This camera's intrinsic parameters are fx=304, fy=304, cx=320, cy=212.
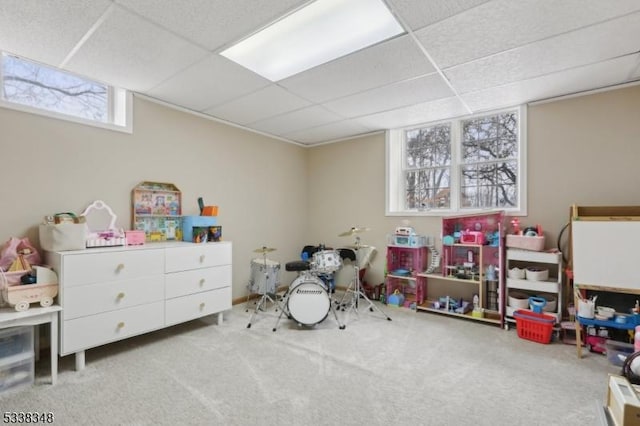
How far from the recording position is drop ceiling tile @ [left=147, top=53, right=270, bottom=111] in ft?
8.51

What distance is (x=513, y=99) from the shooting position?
3318 mm

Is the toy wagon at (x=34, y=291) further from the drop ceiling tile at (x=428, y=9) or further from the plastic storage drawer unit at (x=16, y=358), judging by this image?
the drop ceiling tile at (x=428, y=9)

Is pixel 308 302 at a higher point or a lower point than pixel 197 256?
lower

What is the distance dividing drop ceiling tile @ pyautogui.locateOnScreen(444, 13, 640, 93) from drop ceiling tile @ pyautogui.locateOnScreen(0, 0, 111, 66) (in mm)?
2697

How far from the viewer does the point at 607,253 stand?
257 cm

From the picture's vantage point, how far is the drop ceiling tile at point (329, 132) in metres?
4.26

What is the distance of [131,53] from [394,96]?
2409 millimetres

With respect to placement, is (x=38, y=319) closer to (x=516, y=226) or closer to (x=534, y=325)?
(x=534, y=325)

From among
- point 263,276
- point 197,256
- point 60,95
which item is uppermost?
point 60,95

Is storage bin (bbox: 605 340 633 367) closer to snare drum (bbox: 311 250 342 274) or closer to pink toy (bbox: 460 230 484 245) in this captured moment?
pink toy (bbox: 460 230 484 245)

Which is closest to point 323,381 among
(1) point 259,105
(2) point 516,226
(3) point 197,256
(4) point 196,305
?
(4) point 196,305

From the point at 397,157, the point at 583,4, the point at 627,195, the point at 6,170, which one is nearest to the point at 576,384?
the point at 627,195

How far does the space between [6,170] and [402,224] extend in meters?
4.18

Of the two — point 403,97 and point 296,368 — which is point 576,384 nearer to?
point 296,368
